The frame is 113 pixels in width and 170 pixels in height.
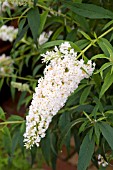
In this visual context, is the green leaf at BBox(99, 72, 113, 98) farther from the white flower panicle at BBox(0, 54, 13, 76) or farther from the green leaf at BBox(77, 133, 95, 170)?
the white flower panicle at BBox(0, 54, 13, 76)

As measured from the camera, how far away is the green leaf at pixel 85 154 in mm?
952

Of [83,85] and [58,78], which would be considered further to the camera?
[83,85]

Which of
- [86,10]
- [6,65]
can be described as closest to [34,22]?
[86,10]

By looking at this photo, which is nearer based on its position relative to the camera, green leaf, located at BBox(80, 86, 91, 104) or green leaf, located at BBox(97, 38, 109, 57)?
green leaf, located at BBox(97, 38, 109, 57)

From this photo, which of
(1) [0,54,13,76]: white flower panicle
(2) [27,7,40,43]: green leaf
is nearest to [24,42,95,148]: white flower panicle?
(2) [27,7,40,43]: green leaf

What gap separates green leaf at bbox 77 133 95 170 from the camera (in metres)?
0.95

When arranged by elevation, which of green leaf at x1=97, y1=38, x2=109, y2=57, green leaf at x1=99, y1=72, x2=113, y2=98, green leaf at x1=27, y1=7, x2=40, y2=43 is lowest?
green leaf at x1=99, y1=72, x2=113, y2=98

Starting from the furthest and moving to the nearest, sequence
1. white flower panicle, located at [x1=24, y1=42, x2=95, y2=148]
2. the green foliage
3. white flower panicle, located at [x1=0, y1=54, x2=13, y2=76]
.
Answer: white flower panicle, located at [x1=0, y1=54, x2=13, y2=76] → the green foliage → white flower panicle, located at [x1=24, y1=42, x2=95, y2=148]

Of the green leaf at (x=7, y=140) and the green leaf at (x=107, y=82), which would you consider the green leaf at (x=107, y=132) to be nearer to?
the green leaf at (x=107, y=82)

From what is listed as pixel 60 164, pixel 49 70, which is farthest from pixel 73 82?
pixel 60 164

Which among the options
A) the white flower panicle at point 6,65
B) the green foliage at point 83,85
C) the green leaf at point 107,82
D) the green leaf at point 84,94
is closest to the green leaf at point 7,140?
the green foliage at point 83,85

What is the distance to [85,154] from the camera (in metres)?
0.97

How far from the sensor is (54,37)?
132 cm

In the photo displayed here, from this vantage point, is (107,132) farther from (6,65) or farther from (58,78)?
(6,65)
